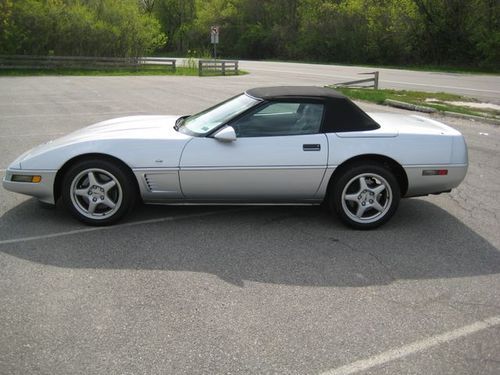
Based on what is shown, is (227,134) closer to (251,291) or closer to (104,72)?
(251,291)

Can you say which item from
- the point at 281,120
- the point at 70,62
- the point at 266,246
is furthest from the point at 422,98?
the point at 70,62

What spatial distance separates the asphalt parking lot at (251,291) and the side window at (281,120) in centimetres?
88

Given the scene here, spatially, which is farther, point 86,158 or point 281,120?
point 281,120

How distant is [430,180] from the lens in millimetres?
4949

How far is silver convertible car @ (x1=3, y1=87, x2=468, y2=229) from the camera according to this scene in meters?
4.73

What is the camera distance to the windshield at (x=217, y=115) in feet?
16.2

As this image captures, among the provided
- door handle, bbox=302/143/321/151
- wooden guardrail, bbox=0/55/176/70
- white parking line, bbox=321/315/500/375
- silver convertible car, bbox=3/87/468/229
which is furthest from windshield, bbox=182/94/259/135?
wooden guardrail, bbox=0/55/176/70

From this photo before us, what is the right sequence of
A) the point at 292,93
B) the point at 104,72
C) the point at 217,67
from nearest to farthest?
1. the point at 292,93
2. the point at 217,67
3. the point at 104,72

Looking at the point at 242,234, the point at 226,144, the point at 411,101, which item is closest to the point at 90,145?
the point at 226,144

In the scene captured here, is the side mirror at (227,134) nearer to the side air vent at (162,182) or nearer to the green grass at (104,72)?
the side air vent at (162,182)

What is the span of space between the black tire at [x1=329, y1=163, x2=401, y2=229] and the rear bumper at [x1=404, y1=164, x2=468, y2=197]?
0.16 meters

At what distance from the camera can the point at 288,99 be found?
16.3ft

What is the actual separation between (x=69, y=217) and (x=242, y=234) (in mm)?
1697

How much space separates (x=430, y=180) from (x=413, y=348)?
2296 mm
